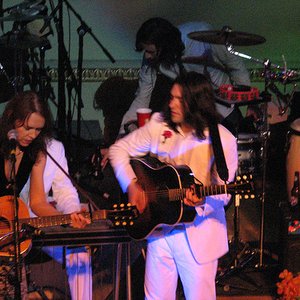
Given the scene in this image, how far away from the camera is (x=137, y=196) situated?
4156 millimetres

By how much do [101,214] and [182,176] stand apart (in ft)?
1.64

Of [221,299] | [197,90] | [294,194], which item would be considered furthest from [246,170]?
[197,90]

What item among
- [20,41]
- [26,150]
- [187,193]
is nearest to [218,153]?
[187,193]

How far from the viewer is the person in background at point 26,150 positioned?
4309 mm

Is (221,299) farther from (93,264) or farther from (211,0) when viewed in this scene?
(211,0)

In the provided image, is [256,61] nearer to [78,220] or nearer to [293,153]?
[293,153]

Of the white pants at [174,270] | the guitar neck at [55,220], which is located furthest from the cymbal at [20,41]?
the white pants at [174,270]

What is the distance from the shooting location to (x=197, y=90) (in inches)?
165

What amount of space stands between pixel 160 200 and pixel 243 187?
500 mm

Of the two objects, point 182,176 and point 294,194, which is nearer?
point 182,176

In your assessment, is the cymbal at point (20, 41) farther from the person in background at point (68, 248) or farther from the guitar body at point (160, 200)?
the guitar body at point (160, 200)

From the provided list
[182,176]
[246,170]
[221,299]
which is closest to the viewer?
[182,176]

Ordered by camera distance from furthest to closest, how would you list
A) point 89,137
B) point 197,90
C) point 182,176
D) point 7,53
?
point 89,137 → point 7,53 → point 197,90 → point 182,176

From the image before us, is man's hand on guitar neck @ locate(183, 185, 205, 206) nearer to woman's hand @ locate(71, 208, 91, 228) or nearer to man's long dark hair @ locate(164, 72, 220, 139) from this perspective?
man's long dark hair @ locate(164, 72, 220, 139)
